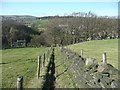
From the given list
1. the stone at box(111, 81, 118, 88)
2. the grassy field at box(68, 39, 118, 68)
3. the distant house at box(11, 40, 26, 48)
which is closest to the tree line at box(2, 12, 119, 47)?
the distant house at box(11, 40, 26, 48)

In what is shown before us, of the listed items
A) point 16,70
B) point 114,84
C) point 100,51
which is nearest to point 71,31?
point 100,51

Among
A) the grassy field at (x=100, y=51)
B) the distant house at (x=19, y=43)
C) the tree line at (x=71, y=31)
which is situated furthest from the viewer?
the tree line at (x=71, y=31)

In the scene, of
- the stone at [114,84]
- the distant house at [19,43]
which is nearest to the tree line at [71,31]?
the distant house at [19,43]

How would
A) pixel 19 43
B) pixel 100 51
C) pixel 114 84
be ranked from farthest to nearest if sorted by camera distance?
pixel 19 43
pixel 100 51
pixel 114 84

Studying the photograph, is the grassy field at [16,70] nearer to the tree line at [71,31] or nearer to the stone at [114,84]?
the stone at [114,84]

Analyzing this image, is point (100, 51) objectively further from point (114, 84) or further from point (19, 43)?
point (19, 43)

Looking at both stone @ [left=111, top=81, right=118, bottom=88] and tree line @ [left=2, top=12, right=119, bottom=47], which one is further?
tree line @ [left=2, top=12, right=119, bottom=47]

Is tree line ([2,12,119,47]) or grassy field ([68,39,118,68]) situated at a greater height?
tree line ([2,12,119,47])

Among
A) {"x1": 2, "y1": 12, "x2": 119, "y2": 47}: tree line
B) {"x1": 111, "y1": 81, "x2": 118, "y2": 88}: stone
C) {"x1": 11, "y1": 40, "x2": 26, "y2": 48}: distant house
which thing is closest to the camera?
{"x1": 111, "y1": 81, "x2": 118, "y2": 88}: stone

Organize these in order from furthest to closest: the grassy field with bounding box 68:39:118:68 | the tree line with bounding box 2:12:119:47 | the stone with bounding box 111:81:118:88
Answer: the tree line with bounding box 2:12:119:47, the grassy field with bounding box 68:39:118:68, the stone with bounding box 111:81:118:88

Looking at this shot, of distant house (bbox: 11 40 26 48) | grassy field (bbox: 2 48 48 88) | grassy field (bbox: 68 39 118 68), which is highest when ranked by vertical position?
grassy field (bbox: 2 48 48 88)

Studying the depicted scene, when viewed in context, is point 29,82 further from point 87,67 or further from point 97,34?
point 97,34

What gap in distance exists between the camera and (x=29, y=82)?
14898 mm

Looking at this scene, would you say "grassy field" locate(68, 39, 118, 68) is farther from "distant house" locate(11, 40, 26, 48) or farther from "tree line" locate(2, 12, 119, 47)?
"distant house" locate(11, 40, 26, 48)
